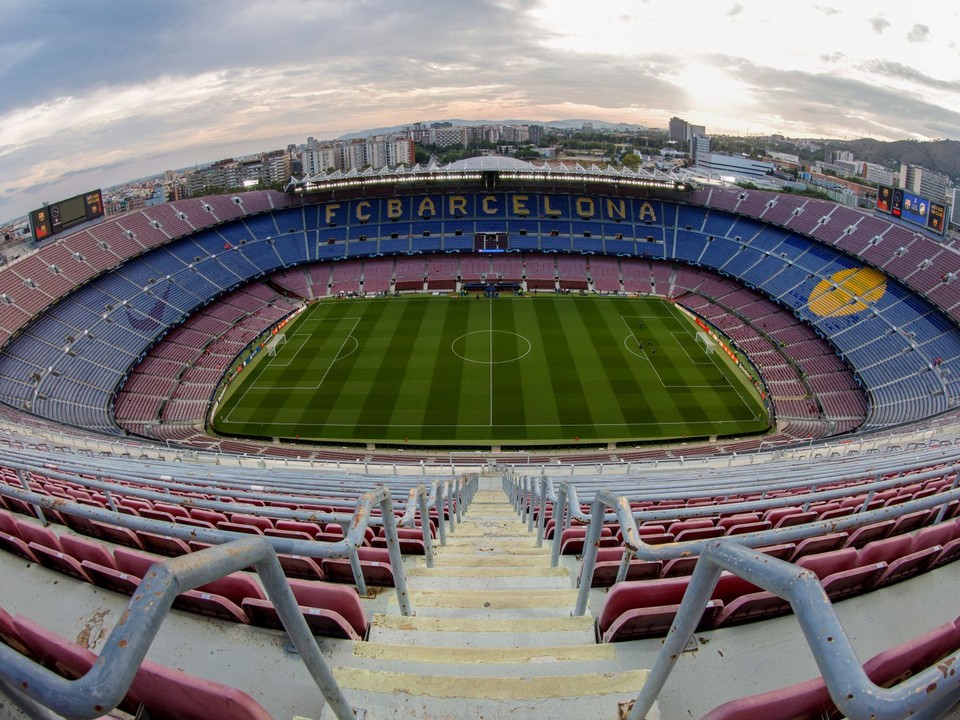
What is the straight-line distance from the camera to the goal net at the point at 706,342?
40.3m

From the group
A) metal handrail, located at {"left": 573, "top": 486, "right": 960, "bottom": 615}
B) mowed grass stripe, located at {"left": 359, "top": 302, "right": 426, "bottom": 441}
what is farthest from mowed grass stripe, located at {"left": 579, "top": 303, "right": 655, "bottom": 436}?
metal handrail, located at {"left": 573, "top": 486, "right": 960, "bottom": 615}

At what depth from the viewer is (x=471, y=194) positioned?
196ft

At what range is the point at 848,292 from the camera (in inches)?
1672

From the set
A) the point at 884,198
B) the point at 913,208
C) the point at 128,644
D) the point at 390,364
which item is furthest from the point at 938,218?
the point at 128,644

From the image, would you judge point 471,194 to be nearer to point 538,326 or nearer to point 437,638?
point 538,326

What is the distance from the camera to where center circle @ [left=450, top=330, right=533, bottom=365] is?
1555 inches

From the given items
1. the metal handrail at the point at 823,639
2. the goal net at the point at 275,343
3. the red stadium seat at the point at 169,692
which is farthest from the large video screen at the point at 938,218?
the red stadium seat at the point at 169,692

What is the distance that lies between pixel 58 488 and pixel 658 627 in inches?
373

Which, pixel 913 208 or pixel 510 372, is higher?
pixel 913 208

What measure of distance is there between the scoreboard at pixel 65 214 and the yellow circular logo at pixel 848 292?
59.2m

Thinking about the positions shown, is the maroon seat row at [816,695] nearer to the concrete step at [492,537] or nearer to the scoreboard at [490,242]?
the concrete step at [492,537]

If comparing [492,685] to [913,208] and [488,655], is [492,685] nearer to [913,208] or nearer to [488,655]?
[488,655]

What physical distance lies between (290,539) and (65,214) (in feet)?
177

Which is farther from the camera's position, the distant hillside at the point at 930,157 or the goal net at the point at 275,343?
the distant hillside at the point at 930,157
